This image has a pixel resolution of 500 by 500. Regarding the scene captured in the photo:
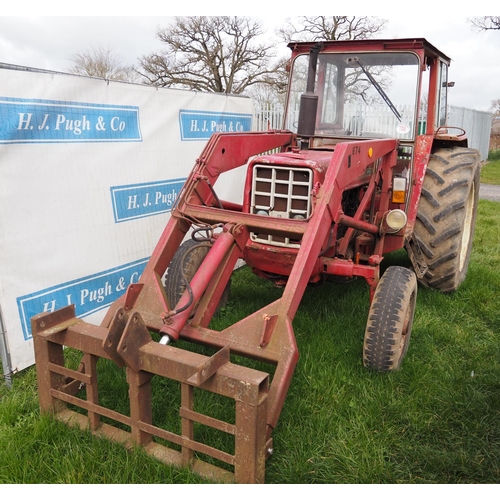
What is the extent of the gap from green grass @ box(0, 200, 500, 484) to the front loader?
155mm


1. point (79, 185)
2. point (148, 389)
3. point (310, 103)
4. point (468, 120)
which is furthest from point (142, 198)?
point (468, 120)

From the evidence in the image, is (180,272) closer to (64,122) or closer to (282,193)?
(282,193)

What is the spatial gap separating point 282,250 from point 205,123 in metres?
2.55

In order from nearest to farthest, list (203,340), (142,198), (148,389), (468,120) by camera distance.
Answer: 1. (148,389)
2. (203,340)
3. (142,198)
4. (468,120)

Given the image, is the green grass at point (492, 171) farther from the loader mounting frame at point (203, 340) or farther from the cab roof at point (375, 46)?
the loader mounting frame at point (203, 340)

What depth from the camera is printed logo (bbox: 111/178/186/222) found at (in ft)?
14.8

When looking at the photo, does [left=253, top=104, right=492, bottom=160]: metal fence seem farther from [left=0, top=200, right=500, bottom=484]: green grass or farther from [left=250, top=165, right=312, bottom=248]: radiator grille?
[left=0, top=200, right=500, bottom=484]: green grass

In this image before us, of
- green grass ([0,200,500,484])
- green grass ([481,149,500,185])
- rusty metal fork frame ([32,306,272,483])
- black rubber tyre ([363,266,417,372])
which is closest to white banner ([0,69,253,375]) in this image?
green grass ([0,200,500,484])

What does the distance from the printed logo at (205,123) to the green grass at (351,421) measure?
7.07 ft

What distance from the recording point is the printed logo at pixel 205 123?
5.25m

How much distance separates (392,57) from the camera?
4.23m

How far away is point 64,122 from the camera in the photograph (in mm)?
3893

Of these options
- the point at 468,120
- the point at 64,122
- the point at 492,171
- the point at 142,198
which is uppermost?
the point at 468,120

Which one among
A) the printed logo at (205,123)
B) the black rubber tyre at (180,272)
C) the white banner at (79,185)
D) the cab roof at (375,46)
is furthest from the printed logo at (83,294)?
the cab roof at (375,46)
